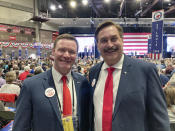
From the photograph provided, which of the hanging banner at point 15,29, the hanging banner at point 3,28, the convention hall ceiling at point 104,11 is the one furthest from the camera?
the hanging banner at point 15,29

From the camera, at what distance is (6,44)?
16656 millimetres

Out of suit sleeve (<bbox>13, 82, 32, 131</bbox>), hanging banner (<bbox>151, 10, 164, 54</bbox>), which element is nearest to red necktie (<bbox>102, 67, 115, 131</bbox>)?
suit sleeve (<bbox>13, 82, 32, 131</bbox>)

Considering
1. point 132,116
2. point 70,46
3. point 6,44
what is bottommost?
point 132,116

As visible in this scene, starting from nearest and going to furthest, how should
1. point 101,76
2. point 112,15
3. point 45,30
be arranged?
point 101,76
point 112,15
point 45,30

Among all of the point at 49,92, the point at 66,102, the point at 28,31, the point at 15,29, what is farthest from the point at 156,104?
the point at 28,31

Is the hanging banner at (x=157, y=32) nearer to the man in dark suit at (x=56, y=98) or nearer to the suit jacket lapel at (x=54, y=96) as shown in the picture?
the man in dark suit at (x=56, y=98)

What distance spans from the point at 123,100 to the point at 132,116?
152 mm

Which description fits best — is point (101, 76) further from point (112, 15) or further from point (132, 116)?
point (112, 15)

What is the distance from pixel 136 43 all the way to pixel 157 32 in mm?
16193

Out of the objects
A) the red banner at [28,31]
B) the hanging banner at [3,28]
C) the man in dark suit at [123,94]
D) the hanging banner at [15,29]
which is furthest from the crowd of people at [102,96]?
the red banner at [28,31]

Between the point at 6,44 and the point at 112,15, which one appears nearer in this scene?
the point at 6,44

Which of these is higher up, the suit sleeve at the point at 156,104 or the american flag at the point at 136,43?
the american flag at the point at 136,43

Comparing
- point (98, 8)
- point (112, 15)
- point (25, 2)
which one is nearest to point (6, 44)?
point (25, 2)

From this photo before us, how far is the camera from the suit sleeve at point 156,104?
1187 mm
